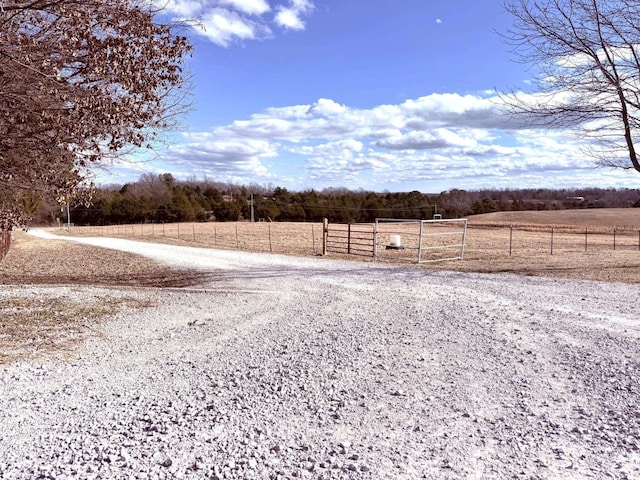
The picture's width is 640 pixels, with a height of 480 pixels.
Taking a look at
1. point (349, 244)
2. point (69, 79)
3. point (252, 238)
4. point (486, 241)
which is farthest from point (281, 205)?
point (69, 79)

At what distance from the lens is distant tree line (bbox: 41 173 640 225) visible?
252 ft

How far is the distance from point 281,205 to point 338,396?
3303 inches

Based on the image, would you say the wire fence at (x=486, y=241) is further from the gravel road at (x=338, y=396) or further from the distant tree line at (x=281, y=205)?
the distant tree line at (x=281, y=205)

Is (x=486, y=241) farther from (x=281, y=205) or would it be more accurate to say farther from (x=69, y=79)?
(x=281, y=205)

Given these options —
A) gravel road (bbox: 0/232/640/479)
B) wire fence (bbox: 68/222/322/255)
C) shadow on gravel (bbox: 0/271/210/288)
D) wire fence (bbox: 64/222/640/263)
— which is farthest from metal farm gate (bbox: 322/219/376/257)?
gravel road (bbox: 0/232/640/479)

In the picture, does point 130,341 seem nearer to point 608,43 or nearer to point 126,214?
point 608,43

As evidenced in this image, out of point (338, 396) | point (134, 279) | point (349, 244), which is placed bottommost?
point (134, 279)

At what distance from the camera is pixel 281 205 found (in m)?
87.6

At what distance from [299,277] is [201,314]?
4.68 metres

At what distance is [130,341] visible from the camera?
648 centimetres

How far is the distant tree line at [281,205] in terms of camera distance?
76.7 m

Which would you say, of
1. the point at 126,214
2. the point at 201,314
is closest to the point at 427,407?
the point at 201,314

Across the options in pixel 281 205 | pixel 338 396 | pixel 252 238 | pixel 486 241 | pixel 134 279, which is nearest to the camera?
pixel 338 396

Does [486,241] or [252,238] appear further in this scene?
[252,238]
